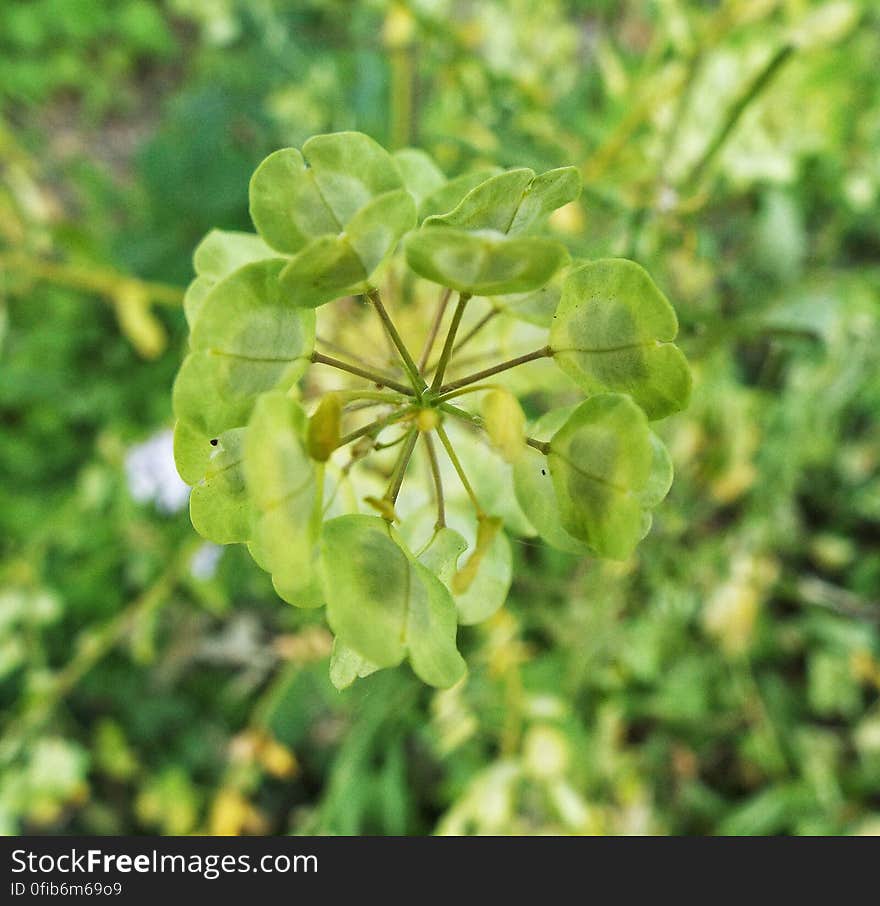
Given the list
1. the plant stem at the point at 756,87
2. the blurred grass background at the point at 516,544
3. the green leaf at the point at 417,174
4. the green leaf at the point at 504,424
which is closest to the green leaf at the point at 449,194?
the green leaf at the point at 417,174

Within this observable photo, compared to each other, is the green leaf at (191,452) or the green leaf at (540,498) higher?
the green leaf at (191,452)

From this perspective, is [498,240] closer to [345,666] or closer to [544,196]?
[544,196]

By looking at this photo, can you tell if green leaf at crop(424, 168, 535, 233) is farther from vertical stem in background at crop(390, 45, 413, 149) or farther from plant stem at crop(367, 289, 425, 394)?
vertical stem in background at crop(390, 45, 413, 149)

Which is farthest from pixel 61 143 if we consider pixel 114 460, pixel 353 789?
pixel 353 789

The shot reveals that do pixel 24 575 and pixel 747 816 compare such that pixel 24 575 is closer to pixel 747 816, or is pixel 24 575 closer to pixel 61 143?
pixel 61 143

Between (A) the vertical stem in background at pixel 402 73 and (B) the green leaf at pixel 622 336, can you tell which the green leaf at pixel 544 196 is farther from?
(A) the vertical stem in background at pixel 402 73

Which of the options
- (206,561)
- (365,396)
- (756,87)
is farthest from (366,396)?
(206,561)

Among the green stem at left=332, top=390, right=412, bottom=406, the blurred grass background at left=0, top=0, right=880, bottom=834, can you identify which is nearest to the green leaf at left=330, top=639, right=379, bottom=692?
the green stem at left=332, top=390, right=412, bottom=406
